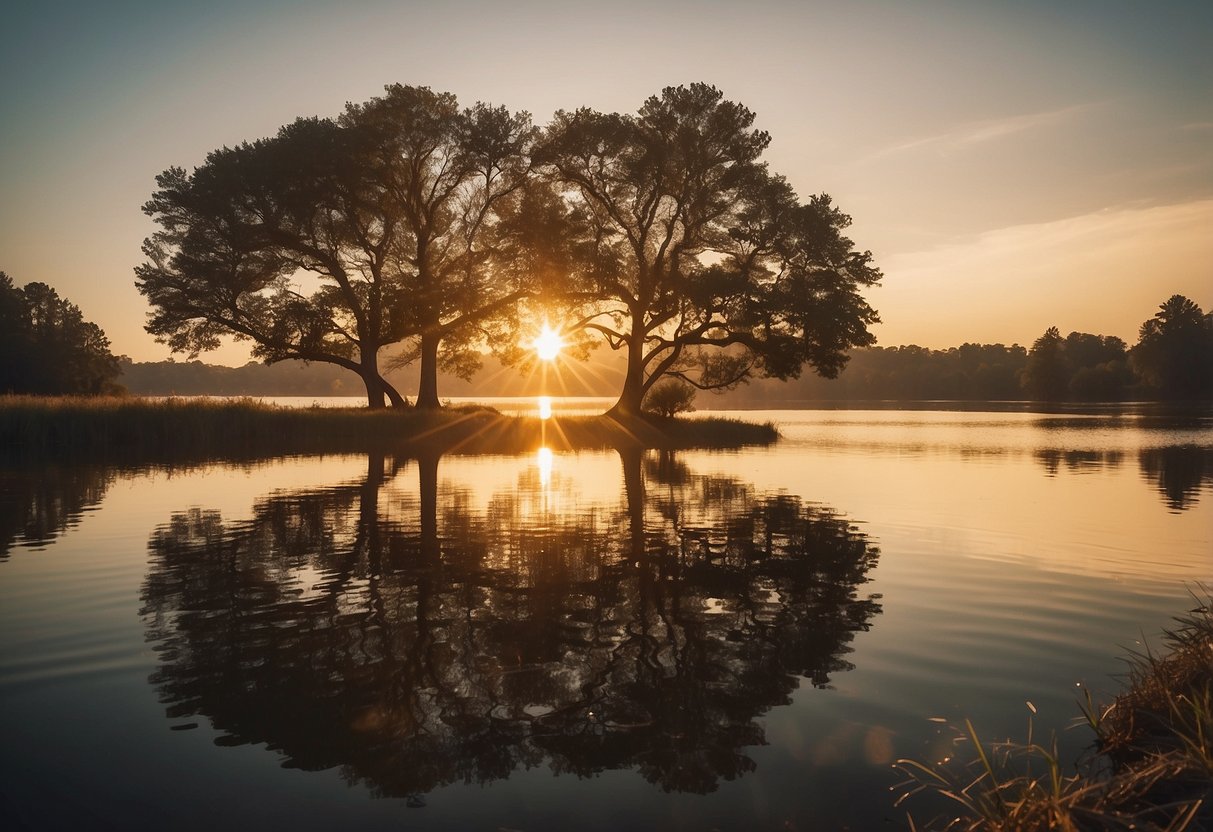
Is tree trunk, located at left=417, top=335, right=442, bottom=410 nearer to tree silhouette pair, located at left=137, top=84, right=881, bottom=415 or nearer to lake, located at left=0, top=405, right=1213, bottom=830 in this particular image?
tree silhouette pair, located at left=137, top=84, right=881, bottom=415

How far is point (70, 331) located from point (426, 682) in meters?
88.1

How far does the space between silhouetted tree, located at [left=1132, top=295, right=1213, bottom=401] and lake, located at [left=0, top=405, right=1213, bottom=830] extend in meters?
121

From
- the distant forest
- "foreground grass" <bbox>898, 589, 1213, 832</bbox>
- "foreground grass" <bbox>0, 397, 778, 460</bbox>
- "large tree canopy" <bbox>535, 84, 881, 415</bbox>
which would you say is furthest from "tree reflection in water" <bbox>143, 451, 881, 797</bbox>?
the distant forest

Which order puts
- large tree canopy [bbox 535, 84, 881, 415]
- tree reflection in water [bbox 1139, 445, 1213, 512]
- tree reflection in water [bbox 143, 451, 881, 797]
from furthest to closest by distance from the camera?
large tree canopy [bbox 535, 84, 881, 415]
tree reflection in water [bbox 1139, 445, 1213, 512]
tree reflection in water [bbox 143, 451, 881, 797]

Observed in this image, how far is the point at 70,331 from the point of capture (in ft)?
254

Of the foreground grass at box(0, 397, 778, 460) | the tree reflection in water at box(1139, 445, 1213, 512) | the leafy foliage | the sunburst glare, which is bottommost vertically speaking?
the tree reflection in water at box(1139, 445, 1213, 512)

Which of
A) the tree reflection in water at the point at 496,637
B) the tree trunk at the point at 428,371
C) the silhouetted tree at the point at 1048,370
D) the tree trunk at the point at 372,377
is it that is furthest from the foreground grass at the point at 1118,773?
the silhouetted tree at the point at 1048,370

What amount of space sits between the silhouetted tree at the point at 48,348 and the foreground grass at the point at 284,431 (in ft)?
113

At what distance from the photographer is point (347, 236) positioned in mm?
46344

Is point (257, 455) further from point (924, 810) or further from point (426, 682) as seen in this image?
point (924, 810)

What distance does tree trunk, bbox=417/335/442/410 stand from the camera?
48.3 meters

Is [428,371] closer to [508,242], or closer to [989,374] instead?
[508,242]

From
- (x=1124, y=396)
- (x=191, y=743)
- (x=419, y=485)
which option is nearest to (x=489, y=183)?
(x=419, y=485)

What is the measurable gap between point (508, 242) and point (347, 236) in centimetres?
954
